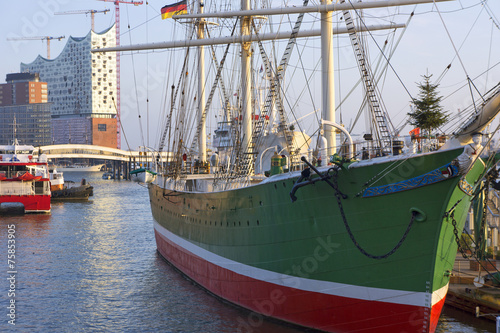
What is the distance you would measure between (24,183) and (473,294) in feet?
122

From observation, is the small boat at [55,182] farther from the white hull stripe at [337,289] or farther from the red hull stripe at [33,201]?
the white hull stripe at [337,289]

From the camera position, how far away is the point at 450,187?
10750mm

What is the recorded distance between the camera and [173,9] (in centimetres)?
3275

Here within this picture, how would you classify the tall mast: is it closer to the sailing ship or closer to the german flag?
the sailing ship

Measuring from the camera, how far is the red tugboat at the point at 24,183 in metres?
43.6

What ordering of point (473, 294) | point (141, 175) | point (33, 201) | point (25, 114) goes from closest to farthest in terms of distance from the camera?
point (473, 294) → point (141, 175) → point (33, 201) → point (25, 114)

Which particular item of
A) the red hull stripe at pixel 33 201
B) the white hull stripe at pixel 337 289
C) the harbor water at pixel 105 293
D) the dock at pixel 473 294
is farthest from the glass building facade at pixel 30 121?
the dock at pixel 473 294

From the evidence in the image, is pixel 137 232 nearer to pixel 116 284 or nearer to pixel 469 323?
pixel 116 284

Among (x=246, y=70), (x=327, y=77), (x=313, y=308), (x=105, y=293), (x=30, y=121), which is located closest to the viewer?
(x=313, y=308)

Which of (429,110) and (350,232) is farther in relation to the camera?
(429,110)

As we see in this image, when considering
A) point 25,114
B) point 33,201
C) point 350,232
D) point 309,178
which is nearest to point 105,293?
point 309,178

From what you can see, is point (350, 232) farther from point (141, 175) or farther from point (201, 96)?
point (201, 96)

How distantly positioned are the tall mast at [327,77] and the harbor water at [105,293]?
5.64 meters

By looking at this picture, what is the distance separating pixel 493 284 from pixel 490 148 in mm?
5097
